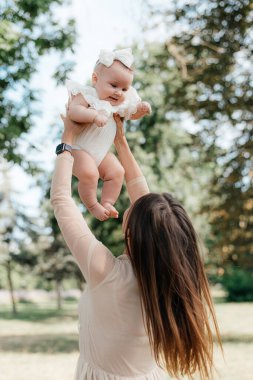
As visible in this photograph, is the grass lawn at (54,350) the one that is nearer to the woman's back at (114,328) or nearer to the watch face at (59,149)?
the woman's back at (114,328)

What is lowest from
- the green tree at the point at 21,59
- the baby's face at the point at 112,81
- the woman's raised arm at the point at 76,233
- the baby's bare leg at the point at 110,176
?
the woman's raised arm at the point at 76,233

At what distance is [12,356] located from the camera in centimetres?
1450

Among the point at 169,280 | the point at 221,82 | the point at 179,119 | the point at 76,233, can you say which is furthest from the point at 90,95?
the point at 179,119

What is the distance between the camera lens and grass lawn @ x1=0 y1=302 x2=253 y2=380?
1175cm

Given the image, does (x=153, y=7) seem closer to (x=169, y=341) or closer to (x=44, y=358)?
(x=44, y=358)

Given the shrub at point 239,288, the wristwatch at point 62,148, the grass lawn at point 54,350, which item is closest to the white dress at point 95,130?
the wristwatch at point 62,148

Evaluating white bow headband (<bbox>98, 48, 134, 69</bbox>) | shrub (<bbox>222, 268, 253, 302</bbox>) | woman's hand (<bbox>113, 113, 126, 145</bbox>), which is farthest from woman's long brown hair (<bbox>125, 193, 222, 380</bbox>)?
shrub (<bbox>222, 268, 253, 302</bbox>)

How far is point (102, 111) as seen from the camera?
2.58 metres

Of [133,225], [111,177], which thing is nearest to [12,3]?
[111,177]

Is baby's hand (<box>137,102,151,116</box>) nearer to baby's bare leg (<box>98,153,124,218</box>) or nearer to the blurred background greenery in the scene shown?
baby's bare leg (<box>98,153,124,218</box>)

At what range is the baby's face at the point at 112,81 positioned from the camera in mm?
2654

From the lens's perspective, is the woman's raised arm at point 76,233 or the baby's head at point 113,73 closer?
the woman's raised arm at point 76,233

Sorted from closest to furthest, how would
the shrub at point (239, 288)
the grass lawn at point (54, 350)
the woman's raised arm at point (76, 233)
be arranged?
the woman's raised arm at point (76, 233)
the grass lawn at point (54, 350)
the shrub at point (239, 288)

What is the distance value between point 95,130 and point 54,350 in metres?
13.6
